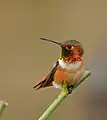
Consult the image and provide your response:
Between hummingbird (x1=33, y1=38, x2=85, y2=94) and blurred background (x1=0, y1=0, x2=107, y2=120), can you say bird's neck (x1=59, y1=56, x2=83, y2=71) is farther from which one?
blurred background (x1=0, y1=0, x2=107, y2=120)

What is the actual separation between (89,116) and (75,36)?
0.40 metres

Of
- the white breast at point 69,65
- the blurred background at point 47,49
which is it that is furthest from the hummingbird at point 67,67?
the blurred background at point 47,49

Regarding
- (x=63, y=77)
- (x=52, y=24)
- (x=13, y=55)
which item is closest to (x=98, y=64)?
(x=52, y=24)

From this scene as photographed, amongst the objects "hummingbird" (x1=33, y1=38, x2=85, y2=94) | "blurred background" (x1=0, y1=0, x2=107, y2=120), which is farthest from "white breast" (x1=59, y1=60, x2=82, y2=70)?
"blurred background" (x1=0, y1=0, x2=107, y2=120)

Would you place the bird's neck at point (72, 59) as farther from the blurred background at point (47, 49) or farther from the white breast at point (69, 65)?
the blurred background at point (47, 49)

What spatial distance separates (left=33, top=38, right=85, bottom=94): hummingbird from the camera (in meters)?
0.46

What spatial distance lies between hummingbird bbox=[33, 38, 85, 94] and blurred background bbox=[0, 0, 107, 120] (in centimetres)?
107

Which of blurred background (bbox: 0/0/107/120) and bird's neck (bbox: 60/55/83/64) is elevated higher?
bird's neck (bbox: 60/55/83/64)

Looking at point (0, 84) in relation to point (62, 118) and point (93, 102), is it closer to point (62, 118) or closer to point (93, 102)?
point (62, 118)

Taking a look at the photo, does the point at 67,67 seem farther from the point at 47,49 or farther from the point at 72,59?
the point at 47,49

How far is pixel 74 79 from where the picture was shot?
17.5 inches

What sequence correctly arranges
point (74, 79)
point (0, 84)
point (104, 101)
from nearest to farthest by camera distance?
1. point (74, 79)
2. point (104, 101)
3. point (0, 84)

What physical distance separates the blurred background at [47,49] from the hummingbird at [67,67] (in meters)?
1.07

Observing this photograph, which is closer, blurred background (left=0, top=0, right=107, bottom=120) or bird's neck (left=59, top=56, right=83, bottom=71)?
bird's neck (left=59, top=56, right=83, bottom=71)
